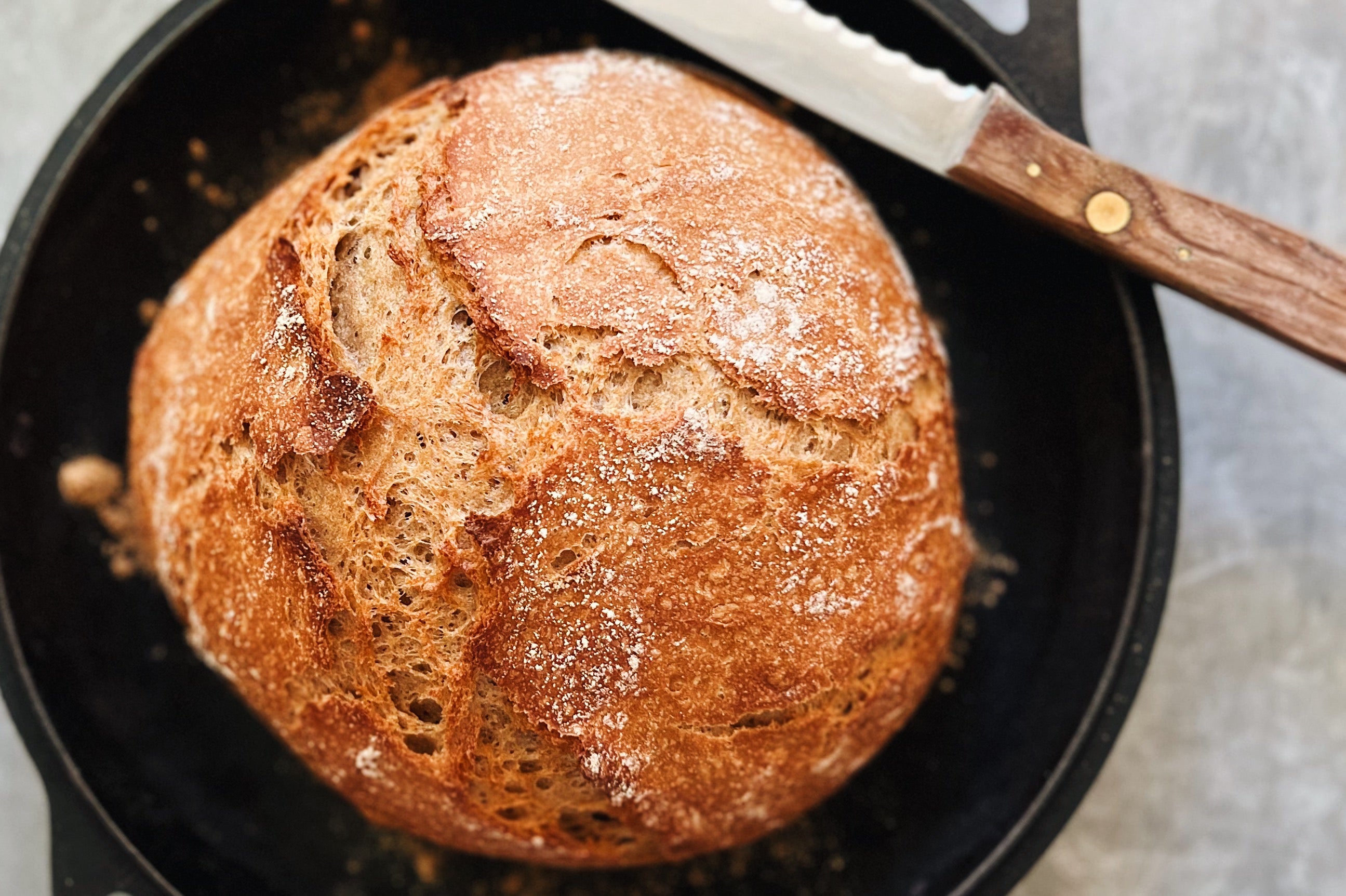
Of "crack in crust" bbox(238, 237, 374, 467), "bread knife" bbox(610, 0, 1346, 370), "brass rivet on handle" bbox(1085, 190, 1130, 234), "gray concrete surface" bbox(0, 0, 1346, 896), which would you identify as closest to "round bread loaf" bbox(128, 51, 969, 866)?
"crack in crust" bbox(238, 237, 374, 467)

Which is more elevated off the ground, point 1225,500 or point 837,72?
point 837,72

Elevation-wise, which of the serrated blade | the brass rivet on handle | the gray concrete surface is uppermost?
the serrated blade

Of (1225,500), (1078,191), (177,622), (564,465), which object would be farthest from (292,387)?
(1225,500)

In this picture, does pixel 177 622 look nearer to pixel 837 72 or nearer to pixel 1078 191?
pixel 837 72

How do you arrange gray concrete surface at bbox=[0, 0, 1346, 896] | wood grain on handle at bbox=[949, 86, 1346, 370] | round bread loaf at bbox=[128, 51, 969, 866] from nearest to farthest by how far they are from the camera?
round bread loaf at bbox=[128, 51, 969, 866]
wood grain on handle at bbox=[949, 86, 1346, 370]
gray concrete surface at bbox=[0, 0, 1346, 896]

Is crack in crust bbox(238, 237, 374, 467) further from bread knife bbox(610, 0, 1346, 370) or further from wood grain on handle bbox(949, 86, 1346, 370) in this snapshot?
wood grain on handle bbox(949, 86, 1346, 370)

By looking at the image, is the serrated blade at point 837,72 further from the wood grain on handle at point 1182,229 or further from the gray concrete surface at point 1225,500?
the gray concrete surface at point 1225,500

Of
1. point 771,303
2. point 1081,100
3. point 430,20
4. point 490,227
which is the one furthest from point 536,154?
point 1081,100
